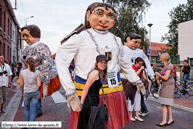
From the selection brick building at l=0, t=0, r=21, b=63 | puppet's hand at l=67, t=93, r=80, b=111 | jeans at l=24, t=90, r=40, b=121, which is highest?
brick building at l=0, t=0, r=21, b=63

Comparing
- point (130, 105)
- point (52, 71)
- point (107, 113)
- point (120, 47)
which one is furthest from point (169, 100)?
point (52, 71)

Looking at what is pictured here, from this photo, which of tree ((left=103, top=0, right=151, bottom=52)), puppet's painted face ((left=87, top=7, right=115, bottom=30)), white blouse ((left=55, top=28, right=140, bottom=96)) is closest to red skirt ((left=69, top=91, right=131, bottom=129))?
white blouse ((left=55, top=28, right=140, bottom=96))

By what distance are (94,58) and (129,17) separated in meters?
21.9

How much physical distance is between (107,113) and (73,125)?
0.50 meters

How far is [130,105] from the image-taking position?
5.10 m

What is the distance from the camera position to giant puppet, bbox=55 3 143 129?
8.77 feet

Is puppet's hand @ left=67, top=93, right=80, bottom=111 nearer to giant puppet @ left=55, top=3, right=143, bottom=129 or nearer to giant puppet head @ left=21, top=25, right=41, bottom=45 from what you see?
giant puppet @ left=55, top=3, right=143, bottom=129

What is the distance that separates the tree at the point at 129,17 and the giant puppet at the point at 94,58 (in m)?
21.1

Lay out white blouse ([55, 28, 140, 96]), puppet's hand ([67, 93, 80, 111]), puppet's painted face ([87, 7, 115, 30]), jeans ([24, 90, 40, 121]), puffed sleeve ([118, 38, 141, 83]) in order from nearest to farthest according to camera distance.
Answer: puppet's hand ([67, 93, 80, 111]) < white blouse ([55, 28, 140, 96]) < puppet's painted face ([87, 7, 115, 30]) < puffed sleeve ([118, 38, 141, 83]) < jeans ([24, 90, 40, 121])

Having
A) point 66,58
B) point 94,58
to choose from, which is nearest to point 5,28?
point 66,58

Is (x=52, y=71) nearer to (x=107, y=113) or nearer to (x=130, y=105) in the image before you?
(x=130, y=105)

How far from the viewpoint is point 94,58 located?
2.74m

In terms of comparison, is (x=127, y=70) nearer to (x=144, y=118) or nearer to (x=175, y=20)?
(x=144, y=118)

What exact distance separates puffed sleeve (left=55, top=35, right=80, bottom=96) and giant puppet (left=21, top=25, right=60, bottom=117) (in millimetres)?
2055
